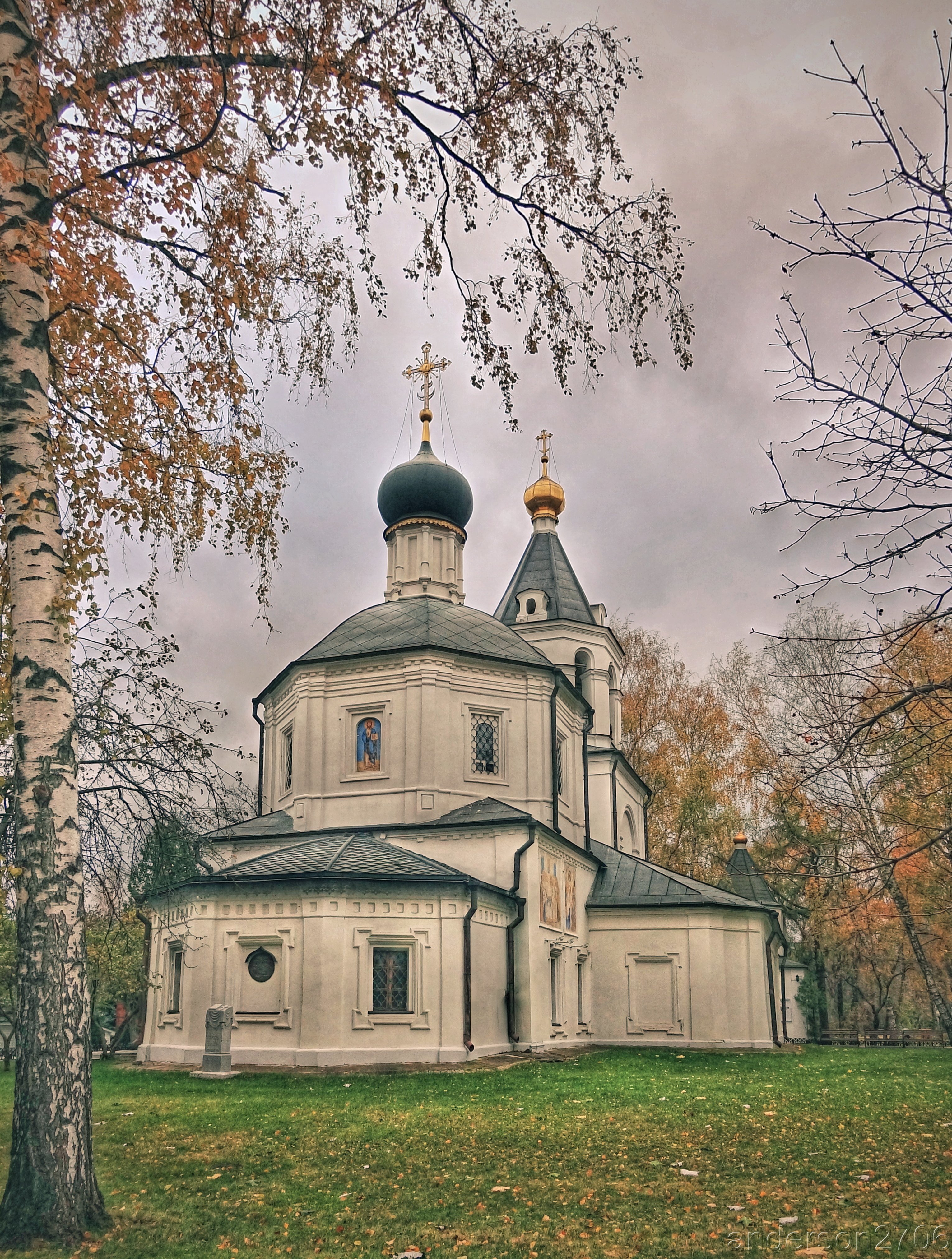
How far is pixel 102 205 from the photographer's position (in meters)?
7.77

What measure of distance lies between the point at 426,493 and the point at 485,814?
9571mm

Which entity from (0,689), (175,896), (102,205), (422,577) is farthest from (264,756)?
(102,205)

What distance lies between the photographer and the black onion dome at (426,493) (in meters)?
27.7

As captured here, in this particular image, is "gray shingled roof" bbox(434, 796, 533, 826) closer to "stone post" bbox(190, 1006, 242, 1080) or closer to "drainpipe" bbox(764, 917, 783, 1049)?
"stone post" bbox(190, 1006, 242, 1080)

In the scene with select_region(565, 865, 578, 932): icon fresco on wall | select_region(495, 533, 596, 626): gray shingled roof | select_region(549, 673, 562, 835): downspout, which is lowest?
select_region(565, 865, 578, 932): icon fresco on wall

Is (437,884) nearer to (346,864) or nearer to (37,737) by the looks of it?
(346,864)

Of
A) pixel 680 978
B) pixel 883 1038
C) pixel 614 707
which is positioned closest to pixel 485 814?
pixel 680 978

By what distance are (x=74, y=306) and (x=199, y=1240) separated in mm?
6603

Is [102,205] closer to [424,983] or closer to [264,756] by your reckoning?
[424,983]

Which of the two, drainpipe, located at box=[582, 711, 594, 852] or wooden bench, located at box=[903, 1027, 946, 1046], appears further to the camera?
wooden bench, located at box=[903, 1027, 946, 1046]

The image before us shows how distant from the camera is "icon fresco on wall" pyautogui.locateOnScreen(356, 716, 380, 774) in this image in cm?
2319

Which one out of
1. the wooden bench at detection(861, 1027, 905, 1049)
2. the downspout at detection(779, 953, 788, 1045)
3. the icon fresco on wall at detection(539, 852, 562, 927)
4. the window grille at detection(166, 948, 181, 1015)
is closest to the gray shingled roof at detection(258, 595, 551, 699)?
the icon fresco on wall at detection(539, 852, 562, 927)

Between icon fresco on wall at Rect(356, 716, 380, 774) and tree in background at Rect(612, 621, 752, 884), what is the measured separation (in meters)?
15.3

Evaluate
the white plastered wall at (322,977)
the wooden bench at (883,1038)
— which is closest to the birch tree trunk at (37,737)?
the white plastered wall at (322,977)
